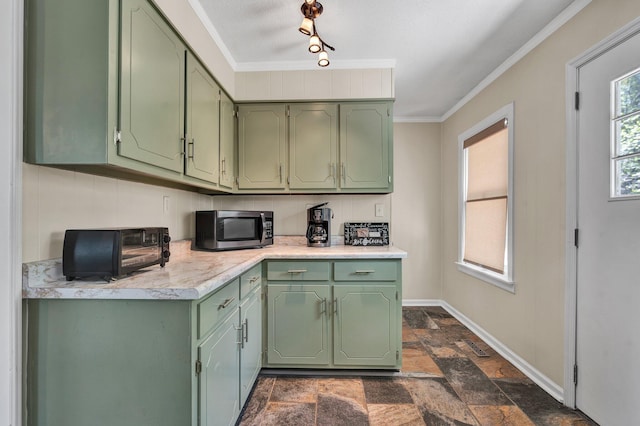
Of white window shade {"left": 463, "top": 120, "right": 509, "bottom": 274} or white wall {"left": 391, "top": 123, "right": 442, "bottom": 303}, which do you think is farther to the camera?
white wall {"left": 391, "top": 123, "right": 442, "bottom": 303}

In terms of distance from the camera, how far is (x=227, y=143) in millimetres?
2207

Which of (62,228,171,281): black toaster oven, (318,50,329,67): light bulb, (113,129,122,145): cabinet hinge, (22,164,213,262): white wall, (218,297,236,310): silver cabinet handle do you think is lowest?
(218,297,236,310): silver cabinet handle

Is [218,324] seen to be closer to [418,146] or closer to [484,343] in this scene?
[484,343]

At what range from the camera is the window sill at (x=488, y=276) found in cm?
232

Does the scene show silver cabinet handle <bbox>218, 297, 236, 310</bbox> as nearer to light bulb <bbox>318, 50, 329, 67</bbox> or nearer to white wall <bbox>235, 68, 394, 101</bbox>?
light bulb <bbox>318, 50, 329, 67</bbox>

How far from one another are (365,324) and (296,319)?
1.70 feet

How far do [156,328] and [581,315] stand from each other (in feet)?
7.51

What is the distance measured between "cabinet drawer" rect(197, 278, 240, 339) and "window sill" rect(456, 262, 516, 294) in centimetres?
222

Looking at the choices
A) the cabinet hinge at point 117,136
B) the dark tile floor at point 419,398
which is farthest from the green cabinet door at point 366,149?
the cabinet hinge at point 117,136

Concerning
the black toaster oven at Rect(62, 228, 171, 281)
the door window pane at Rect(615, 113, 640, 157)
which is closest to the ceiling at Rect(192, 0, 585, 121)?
the door window pane at Rect(615, 113, 640, 157)

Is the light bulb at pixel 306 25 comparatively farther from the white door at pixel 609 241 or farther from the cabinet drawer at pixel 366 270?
the white door at pixel 609 241

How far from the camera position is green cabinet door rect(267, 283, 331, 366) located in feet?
6.68

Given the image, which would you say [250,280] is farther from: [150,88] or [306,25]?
[306,25]

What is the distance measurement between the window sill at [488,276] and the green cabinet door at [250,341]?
2067 mm
